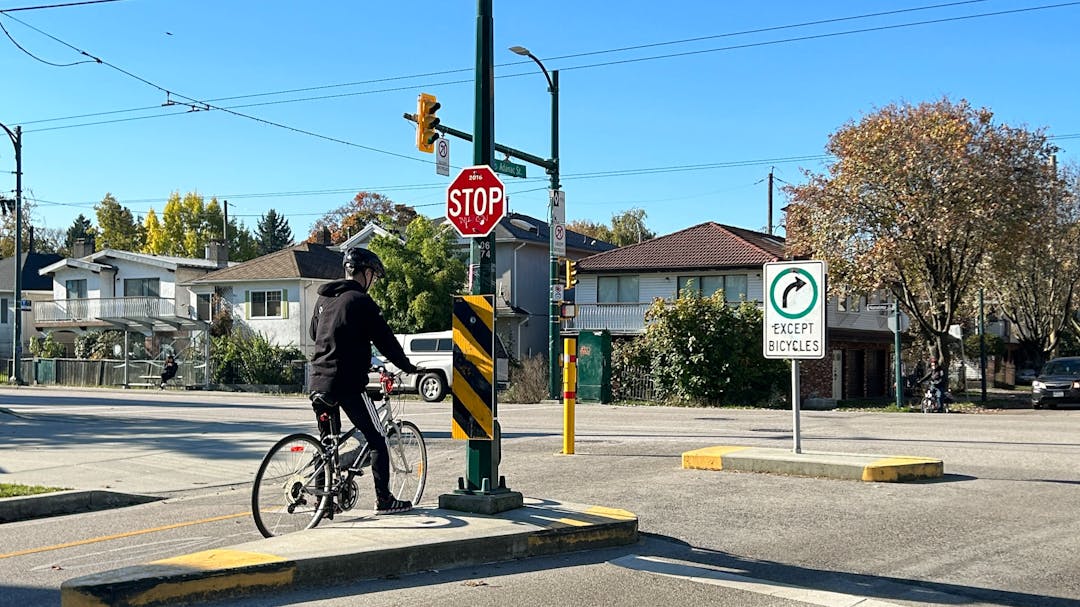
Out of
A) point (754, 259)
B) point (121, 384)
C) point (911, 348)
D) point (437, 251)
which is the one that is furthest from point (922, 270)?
point (121, 384)

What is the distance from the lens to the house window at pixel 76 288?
198 feet

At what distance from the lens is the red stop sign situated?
27.0ft

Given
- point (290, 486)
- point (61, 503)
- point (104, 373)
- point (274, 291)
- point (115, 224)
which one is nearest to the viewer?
point (290, 486)

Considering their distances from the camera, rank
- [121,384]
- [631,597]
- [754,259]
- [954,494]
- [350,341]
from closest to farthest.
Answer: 1. [631,597]
2. [350,341]
3. [954,494]
4. [754,259]
5. [121,384]

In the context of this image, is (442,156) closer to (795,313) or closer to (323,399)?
(795,313)

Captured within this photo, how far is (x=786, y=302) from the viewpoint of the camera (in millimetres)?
11781

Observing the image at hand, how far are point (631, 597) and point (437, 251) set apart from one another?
38.5 meters

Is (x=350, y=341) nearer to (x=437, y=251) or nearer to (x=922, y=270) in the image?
(x=922, y=270)

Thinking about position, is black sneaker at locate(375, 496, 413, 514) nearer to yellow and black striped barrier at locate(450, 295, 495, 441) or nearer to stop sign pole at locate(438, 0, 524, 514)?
stop sign pole at locate(438, 0, 524, 514)

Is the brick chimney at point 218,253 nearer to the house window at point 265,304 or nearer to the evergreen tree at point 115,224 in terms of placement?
the house window at point 265,304

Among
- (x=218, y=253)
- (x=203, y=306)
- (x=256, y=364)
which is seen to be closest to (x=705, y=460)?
(x=256, y=364)

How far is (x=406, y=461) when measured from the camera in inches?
335

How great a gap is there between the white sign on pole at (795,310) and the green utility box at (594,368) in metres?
20.9

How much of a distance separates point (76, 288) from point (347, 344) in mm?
58832
